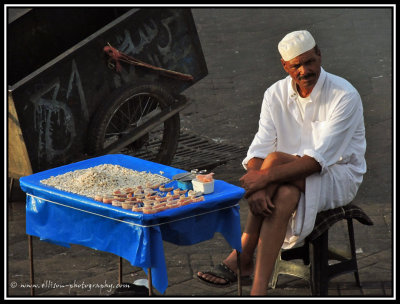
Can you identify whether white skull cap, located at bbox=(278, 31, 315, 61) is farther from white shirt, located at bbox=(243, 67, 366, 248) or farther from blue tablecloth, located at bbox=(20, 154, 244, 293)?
blue tablecloth, located at bbox=(20, 154, 244, 293)

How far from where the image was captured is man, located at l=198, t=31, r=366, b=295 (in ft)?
18.4

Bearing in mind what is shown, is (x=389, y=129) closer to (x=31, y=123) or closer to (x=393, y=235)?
(x=393, y=235)

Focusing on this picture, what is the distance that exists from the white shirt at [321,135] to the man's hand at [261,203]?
0.21m

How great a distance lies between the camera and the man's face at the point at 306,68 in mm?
5754

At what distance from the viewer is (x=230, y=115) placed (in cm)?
1030

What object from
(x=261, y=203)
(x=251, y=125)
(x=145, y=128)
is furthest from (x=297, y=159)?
(x=251, y=125)

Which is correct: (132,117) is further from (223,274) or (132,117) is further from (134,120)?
(223,274)

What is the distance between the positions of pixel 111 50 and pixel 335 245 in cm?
236

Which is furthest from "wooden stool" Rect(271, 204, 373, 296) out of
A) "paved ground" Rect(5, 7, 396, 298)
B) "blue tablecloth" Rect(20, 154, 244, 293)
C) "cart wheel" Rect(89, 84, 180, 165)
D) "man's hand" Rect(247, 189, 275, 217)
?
"cart wheel" Rect(89, 84, 180, 165)

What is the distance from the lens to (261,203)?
5586 mm

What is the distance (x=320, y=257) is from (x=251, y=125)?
425 cm

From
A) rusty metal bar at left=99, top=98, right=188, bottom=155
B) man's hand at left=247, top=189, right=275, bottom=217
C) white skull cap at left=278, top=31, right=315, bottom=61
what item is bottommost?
→ man's hand at left=247, top=189, right=275, bottom=217

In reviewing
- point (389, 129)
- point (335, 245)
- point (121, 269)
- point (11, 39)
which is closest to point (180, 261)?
point (121, 269)

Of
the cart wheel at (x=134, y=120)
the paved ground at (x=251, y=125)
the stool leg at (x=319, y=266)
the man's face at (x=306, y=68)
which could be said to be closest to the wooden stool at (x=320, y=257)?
the stool leg at (x=319, y=266)
